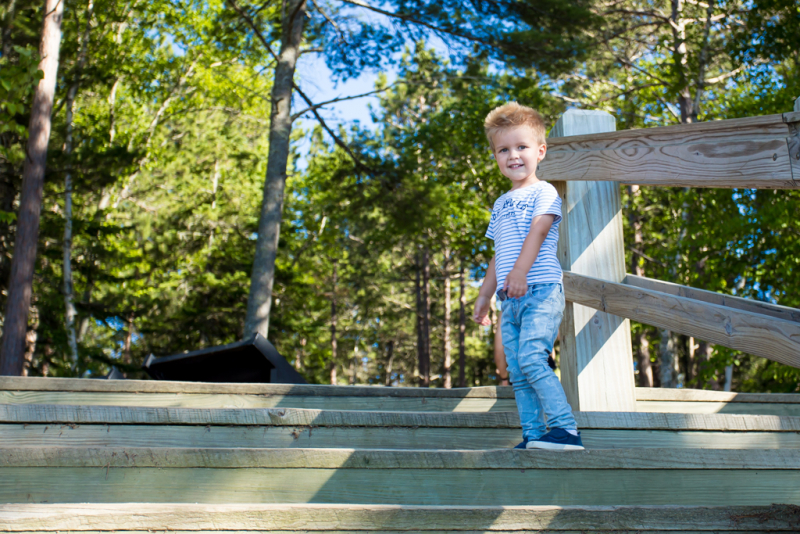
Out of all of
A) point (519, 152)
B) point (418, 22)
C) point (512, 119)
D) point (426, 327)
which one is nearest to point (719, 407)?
point (519, 152)

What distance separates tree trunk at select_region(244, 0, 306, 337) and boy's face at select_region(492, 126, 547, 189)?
8199 millimetres

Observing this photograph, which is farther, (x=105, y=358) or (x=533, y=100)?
(x=533, y=100)

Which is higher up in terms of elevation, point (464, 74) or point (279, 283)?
point (464, 74)

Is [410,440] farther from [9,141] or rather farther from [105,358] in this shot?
[9,141]

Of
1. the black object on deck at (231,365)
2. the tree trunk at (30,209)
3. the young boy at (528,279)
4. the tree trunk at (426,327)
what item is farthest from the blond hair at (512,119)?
the tree trunk at (426,327)

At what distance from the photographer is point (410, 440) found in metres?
2.30

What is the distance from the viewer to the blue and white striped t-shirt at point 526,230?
8.20ft

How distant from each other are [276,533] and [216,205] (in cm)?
2155

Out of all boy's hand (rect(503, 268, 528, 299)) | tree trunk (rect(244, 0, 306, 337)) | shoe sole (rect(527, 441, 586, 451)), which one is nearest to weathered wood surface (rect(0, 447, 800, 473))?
shoe sole (rect(527, 441, 586, 451))

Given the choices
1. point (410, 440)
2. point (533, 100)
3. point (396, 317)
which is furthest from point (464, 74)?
point (396, 317)

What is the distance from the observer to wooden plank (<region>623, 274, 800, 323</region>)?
1.93 metres

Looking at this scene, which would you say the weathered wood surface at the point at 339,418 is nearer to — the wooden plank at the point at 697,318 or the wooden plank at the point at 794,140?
the wooden plank at the point at 697,318

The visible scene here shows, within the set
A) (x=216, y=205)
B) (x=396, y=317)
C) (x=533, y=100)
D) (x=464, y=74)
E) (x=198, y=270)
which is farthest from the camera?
(x=396, y=317)

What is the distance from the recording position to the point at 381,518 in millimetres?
1580
